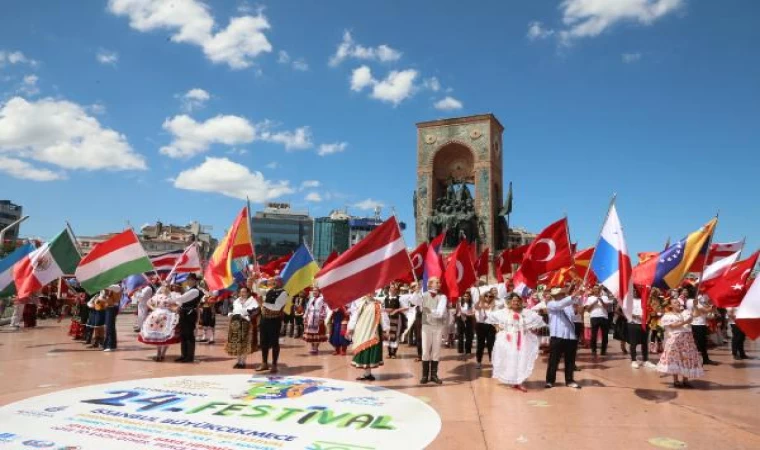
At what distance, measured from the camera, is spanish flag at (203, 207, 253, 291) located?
10.0 m

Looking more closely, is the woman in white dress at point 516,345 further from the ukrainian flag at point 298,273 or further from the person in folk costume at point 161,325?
the person in folk costume at point 161,325

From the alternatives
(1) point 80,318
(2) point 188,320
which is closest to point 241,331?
(2) point 188,320

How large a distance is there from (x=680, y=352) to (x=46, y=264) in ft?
43.1

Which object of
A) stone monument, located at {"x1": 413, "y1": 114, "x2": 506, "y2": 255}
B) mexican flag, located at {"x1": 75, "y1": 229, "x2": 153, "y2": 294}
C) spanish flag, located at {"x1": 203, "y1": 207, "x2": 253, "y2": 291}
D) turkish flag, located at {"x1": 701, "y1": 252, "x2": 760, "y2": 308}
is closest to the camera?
spanish flag, located at {"x1": 203, "y1": 207, "x2": 253, "y2": 291}

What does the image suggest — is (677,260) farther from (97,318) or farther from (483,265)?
(97,318)

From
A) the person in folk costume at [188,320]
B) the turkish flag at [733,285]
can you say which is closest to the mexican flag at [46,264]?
the person in folk costume at [188,320]

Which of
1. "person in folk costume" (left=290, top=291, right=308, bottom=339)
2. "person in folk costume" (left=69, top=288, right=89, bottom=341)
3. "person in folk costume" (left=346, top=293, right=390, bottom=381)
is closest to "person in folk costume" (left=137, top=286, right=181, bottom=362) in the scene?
"person in folk costume" (left=346, top=293, right=390, bottom=381)

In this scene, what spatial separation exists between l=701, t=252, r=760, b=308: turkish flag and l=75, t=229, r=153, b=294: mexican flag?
12.1 metres

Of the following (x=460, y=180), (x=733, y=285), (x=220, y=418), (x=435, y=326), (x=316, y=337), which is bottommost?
(x=220, y=418)

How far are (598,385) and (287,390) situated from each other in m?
4.96

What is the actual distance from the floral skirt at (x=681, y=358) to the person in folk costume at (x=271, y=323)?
6.44 m

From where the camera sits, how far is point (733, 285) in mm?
10484

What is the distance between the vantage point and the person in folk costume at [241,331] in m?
9.43

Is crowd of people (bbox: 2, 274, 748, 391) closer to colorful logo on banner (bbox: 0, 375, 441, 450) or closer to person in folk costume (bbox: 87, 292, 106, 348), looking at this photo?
person in folk costume (bbox: 87, 292, 106, 348)
